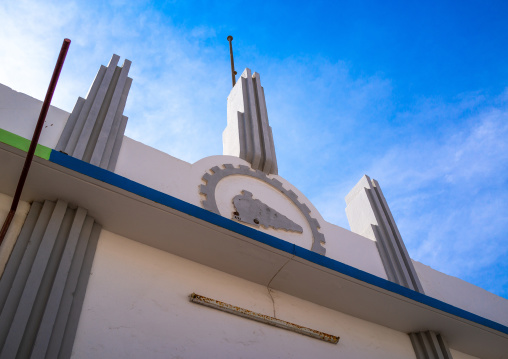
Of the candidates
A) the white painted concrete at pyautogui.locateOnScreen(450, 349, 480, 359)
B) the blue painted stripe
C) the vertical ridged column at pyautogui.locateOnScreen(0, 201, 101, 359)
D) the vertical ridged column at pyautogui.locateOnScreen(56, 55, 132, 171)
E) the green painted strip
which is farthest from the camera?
the white painted concrete at pyautogui.locateOnScreen(450, 349, 480, 359)

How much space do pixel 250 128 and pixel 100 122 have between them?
2.77 m

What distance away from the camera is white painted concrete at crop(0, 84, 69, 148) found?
5578mm

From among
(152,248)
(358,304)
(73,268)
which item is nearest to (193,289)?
(152,248)

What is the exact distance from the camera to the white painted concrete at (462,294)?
7.95 meters

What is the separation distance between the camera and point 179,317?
489 cm

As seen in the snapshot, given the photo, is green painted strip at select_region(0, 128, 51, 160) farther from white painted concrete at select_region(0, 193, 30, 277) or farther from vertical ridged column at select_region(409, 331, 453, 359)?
vertical ridged column at select_region(409, 331, 453, 359)

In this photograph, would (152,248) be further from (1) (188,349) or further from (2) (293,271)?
(2) (293,271)

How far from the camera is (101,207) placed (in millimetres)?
5047

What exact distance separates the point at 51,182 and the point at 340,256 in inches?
164

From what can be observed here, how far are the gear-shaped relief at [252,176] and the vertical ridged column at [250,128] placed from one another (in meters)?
0.23

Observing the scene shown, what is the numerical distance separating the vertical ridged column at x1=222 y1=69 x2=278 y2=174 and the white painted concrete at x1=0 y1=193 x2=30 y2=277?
346cm

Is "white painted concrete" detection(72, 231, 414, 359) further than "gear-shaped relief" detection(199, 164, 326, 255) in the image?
No

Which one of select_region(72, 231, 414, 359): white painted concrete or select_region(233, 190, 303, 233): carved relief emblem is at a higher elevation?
select_region(233, 190, 303, 233): carved relief emblem

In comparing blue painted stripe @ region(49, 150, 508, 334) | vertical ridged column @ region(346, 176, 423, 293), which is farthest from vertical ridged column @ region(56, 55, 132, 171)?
vertical ridged column @ region(346, 176, 423, 293)
